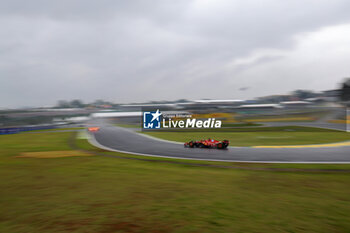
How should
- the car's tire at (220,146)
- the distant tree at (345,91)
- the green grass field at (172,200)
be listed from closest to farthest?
the green grass field at (172,200) < the car's tire at (220,146) < the distant tree at (345,91)

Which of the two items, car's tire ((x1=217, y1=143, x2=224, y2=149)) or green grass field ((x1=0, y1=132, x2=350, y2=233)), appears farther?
car's tire ((x1=217, y1=143, x2=224, y2=149))

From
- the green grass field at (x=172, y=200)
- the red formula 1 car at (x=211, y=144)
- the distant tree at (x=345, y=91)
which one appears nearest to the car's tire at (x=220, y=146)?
the red formula 1 car at (x=211, y=144)

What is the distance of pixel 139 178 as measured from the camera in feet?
33.4

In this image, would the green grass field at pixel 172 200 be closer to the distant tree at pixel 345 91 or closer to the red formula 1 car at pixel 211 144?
the red formula 1 car at pixel 211 144

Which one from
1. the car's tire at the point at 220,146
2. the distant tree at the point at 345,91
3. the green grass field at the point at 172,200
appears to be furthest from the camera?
the distant tree at the point at 345,91

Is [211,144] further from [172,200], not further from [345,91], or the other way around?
[345,91]

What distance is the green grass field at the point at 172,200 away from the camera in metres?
5.61

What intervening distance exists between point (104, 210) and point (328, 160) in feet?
43.2

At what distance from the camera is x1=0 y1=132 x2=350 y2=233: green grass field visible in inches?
221

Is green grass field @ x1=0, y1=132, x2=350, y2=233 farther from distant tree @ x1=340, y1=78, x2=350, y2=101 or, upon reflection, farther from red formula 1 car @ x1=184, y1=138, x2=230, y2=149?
distant tree @ x1=340, y1=78, x2=350, y2=101

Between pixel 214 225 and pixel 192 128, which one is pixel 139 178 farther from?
pixel 192 128

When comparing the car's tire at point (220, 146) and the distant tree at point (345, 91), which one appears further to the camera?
the distant tree at point (345, 91)

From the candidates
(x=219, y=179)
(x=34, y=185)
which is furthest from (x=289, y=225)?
(x=34, y=185)

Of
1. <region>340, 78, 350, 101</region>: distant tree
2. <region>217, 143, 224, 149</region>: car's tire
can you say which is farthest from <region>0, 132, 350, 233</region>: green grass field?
<region>340, 78, 350, 101</region>: distant tree
